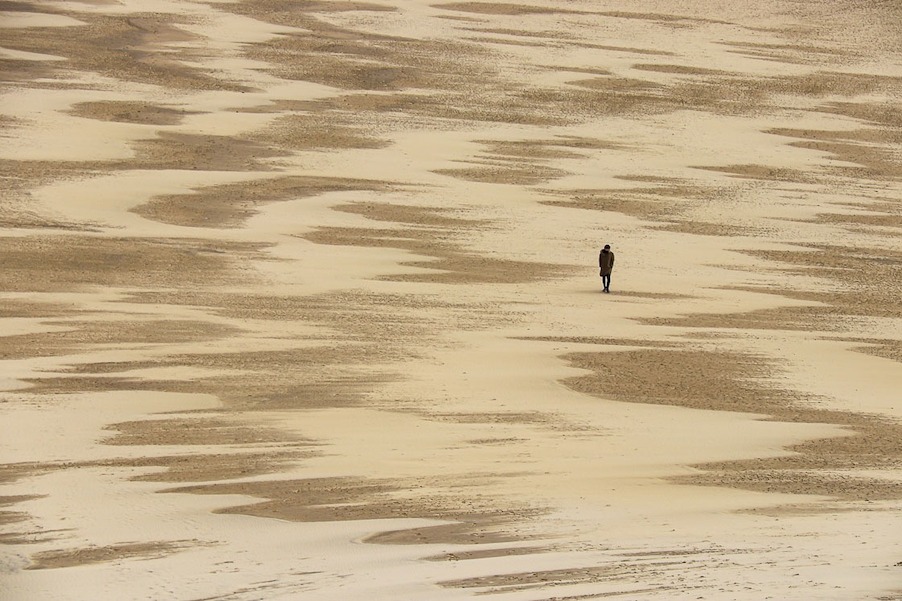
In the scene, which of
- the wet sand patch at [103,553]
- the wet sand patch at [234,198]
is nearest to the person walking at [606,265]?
the wet sand patch at [234,198]

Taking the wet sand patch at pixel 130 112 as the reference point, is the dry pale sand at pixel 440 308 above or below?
below

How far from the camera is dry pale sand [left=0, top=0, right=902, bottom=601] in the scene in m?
11.9

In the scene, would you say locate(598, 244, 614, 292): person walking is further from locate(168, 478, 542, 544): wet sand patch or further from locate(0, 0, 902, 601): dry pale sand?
locate(168, 478, 542, 544): wet sand patch

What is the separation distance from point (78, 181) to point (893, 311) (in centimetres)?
1663

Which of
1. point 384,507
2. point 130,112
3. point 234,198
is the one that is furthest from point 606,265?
point 130,112

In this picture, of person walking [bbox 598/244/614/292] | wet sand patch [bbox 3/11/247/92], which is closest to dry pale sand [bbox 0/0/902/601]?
wet sand patch [bbox 3/11/247/92]

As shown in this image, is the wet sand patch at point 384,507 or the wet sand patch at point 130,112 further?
the wet sand patch at point 130,112

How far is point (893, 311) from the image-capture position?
26.4 metres

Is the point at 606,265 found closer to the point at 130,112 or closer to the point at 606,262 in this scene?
the point at 606,262

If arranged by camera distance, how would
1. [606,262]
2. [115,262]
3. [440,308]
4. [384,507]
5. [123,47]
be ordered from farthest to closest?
[123,47] < [115,262] < [606,262] < [440,308] < [384,507]

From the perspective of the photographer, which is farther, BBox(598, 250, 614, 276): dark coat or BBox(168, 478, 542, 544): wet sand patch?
BBox(598, 250, 614, 276): dark coat

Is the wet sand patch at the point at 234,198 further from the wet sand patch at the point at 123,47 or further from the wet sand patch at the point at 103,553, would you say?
the wet sand patch at the point at 103,553

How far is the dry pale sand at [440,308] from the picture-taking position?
11.9 m

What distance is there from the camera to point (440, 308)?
80.3 feet
